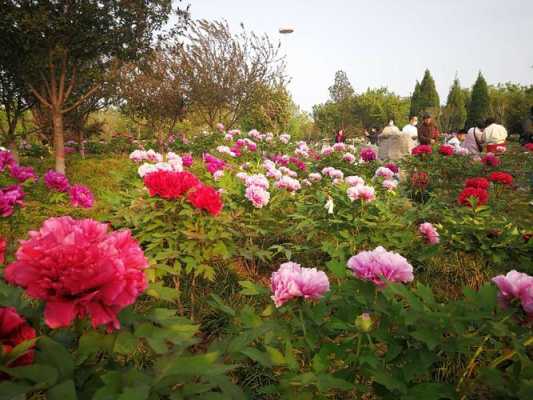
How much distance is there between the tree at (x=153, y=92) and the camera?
11.6 meters

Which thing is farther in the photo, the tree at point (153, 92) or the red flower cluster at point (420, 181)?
the tree at point (153, 92)

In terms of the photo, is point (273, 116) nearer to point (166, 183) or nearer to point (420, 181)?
point (420, 181)

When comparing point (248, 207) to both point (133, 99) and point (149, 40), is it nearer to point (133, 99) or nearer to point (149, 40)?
point (149, 40)

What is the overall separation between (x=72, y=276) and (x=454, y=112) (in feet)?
162

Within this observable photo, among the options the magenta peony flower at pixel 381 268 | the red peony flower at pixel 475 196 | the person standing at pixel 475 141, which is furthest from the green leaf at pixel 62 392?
the person standing at pixel 475 141

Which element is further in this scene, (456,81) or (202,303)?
(456,81)

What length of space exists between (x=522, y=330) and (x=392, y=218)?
6.25ft

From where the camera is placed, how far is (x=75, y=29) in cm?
661

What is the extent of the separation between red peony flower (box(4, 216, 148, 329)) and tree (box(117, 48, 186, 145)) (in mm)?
11638

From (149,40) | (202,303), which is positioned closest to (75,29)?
(149,40)

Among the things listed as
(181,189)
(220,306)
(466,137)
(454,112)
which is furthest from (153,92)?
(454,112)

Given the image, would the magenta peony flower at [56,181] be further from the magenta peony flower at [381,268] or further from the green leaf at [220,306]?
the magenta peony flower at [381,268]

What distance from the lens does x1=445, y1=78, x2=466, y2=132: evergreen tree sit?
138 ft

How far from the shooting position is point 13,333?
661 millimetres
